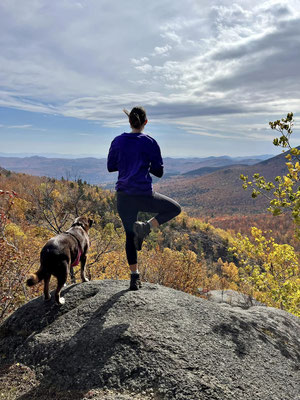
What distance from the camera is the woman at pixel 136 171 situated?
4.89 metres

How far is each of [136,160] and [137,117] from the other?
82cm

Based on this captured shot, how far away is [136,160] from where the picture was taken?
16.0 ft

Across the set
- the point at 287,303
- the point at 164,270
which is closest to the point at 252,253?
the point at 287,303

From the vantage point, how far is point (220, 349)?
183 inches

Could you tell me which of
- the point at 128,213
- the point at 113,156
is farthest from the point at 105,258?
the point at 113,156

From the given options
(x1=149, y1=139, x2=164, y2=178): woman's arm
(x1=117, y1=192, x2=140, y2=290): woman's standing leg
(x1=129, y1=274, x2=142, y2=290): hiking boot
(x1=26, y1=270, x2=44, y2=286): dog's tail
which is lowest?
(x1=129, y1=274, x2=142, y2=290): hiking boot

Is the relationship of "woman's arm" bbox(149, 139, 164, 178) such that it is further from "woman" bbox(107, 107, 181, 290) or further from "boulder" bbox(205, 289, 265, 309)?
"boulder" bbox(205, 289, 265, 309)

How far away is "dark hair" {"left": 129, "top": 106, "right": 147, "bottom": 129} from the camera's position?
499cm

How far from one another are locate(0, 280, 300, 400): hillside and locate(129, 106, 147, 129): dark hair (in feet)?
11.5

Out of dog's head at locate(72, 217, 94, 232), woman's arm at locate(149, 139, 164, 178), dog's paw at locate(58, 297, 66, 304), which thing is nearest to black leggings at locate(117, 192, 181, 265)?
woman's arm at locate(149, 139, 164, 178)

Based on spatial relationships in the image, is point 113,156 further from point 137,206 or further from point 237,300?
point 237,300

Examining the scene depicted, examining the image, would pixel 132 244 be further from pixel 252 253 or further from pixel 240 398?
pixel 252 253

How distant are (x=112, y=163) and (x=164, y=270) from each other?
20.1 m

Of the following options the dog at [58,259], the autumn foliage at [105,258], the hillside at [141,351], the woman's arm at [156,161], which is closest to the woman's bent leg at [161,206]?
the woman's arm at [156,161]
